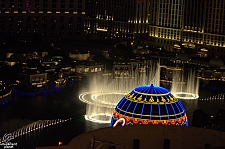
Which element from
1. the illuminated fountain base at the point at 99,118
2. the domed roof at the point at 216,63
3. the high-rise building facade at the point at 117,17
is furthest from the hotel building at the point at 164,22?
the illuminated fountain base at the point at 99,118

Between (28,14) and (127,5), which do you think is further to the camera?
(127,5)

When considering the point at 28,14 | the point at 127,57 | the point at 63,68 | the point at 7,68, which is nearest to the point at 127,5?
the point at 28,14

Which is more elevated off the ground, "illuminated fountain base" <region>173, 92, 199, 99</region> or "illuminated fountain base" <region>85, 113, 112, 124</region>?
"illuminated fountain base" <region>85, 113, 112, 124</region>

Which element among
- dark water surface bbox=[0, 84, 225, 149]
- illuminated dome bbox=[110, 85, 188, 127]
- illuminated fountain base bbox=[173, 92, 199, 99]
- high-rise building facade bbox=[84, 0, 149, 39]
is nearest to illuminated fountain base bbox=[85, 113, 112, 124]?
dark water surface bbox=[0, 84, 225, 149]

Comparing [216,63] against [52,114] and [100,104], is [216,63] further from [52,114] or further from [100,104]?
[52,114]

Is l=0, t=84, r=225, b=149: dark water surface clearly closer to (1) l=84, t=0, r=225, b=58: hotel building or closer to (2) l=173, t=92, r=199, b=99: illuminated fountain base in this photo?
(2) l=173, t=92, r=199, b=99: illuminated fountain base

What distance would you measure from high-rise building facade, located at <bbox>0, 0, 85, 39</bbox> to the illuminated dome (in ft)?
124

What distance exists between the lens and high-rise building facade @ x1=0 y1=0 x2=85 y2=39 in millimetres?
61625

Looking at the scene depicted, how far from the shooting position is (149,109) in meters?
24.5

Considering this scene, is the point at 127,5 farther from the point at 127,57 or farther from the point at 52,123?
the point at 52,123

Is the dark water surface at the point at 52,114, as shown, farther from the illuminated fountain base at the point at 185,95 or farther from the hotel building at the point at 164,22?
the hotel building at the point at 164,22

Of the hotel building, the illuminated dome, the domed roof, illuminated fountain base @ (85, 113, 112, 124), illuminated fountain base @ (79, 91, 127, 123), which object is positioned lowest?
illuminated fountain base @ (85, 113, 112, 124)

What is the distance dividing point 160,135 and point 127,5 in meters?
53.8

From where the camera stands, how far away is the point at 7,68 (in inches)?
1651
